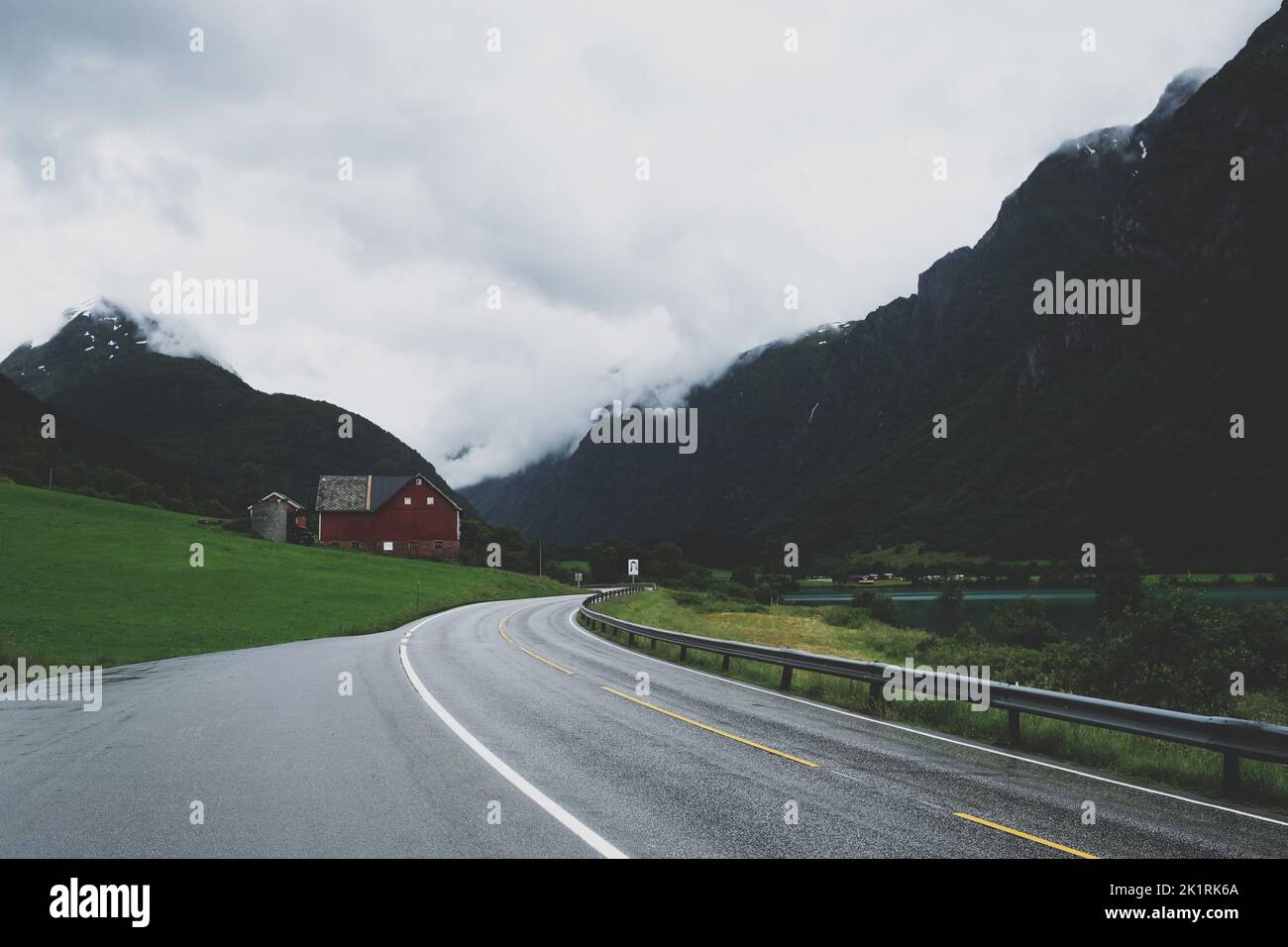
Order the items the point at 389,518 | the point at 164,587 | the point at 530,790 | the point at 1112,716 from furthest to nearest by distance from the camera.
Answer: the point at 389,518 → the point at 164,587 → the point at 1112,716 → the point at 530,790

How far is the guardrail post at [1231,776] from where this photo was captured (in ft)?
28.5

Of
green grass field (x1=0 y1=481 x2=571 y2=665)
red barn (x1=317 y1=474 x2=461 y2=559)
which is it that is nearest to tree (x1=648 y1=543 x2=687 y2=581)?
red barn (x1=317 y1=474 x2=461 y2=559)

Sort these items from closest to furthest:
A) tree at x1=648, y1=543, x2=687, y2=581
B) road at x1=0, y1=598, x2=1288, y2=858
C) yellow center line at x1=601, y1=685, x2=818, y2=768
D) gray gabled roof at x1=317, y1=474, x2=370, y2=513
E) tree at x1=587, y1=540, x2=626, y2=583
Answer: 1. road at x1=0, y1=598, x2=1288, y2=858
2. yellow center line at x1=601, y1=685, x2=818, y2=768
3. gray gabled roof at x1=317, y1=474, x2=370, y2=513
4. tree at x1=587, y1=540, x2=626, y2=583
5. tree at x1=648, y1=543, x2=687, y2=581

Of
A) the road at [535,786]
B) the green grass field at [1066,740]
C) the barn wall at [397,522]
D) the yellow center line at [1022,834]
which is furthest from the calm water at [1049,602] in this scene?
the yellow center line at [1022,834]

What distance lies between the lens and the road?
6.04 metres

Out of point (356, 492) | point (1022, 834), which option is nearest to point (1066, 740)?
point (1022, 834)

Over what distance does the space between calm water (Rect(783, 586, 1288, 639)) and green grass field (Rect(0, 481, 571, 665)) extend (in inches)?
1903

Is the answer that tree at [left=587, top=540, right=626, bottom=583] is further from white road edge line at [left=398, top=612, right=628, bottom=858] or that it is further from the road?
white road edge line at [left=398, top=612, right=628, bottom=858]

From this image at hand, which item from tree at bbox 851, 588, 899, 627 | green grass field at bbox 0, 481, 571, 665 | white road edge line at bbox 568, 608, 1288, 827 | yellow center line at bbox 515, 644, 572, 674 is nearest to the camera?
white road edge line at bbox 568, 608, 1288, 827

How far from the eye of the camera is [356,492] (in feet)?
303

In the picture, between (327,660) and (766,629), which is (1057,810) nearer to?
(327,660)

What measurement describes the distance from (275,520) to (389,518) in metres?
12.7

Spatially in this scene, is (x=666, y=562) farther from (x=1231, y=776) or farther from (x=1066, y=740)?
(x=1231, y=776)
